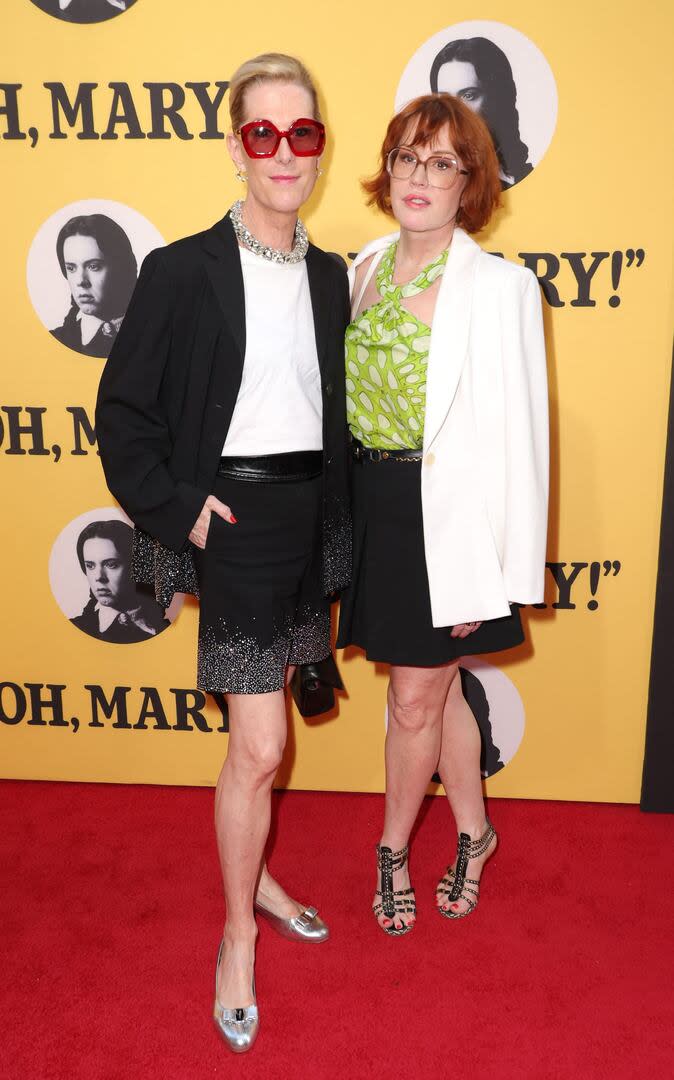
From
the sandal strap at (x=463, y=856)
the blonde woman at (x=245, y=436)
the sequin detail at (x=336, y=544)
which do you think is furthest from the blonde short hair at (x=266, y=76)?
the sandal strap at (x=463, y=856)

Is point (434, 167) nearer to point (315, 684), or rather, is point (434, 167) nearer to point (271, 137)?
point (271, 137)

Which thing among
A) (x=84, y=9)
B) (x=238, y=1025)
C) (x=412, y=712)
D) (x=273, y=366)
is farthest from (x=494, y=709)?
(x=84, y=9)

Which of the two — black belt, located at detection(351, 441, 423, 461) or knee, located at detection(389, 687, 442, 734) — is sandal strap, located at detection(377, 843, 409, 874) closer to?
knee, located at detection(389, 687, 442, 734)

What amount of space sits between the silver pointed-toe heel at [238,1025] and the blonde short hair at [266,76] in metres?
1.93

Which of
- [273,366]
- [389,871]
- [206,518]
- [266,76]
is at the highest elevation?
[266,76]

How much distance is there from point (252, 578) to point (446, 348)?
2.15 feet

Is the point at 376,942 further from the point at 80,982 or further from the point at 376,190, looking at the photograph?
the point at 376,190

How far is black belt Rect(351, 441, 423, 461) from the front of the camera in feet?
7.54

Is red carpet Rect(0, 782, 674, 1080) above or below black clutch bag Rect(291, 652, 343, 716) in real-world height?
below

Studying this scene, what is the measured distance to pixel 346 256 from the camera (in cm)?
290

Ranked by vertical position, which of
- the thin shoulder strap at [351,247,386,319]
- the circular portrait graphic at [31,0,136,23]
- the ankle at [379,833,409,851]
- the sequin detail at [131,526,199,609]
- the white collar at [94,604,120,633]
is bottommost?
the ankle at [379,833,409,851]

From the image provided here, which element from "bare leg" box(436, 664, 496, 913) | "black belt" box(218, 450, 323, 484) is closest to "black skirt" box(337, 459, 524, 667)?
"black belt" box(218, 450, 323, 484)

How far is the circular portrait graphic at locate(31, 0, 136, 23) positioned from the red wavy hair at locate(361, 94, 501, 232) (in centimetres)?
101

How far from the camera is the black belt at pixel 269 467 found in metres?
2.17
